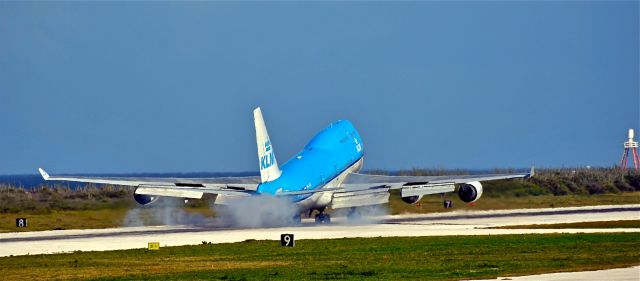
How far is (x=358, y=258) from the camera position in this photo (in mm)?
54188

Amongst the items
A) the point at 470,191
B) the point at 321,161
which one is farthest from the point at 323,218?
the point at 470,191

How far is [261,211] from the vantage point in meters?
73.4

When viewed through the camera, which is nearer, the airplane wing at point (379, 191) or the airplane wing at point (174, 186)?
the airplane wing at point (174, 186)

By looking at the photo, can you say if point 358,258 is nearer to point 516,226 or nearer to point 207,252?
point 207,252

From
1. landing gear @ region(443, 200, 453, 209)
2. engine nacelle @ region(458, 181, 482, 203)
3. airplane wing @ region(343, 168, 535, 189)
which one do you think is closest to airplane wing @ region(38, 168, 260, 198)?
airplane wing @ region(343, 168, 535, 189)

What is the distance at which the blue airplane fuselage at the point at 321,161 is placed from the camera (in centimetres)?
7500

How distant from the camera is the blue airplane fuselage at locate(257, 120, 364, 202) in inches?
2953

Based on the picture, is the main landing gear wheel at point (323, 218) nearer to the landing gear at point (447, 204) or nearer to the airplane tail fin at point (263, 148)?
the airplane tail fin at point (263, 148)

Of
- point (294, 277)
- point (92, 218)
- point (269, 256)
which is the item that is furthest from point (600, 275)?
point (92, 218)

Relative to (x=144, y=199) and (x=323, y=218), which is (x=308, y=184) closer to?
(x=323, y=218)

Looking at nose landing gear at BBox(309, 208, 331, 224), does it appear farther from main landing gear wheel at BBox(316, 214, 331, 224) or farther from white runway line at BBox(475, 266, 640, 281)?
white runway line at BBox(475, 266, 640, 281)

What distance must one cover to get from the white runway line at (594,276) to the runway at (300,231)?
22770mm

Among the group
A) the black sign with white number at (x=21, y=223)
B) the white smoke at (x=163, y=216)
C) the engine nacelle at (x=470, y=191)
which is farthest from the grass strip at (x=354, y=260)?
the black sign with white number at (x=21, y=223)

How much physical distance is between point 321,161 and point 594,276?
41396 millimetres
